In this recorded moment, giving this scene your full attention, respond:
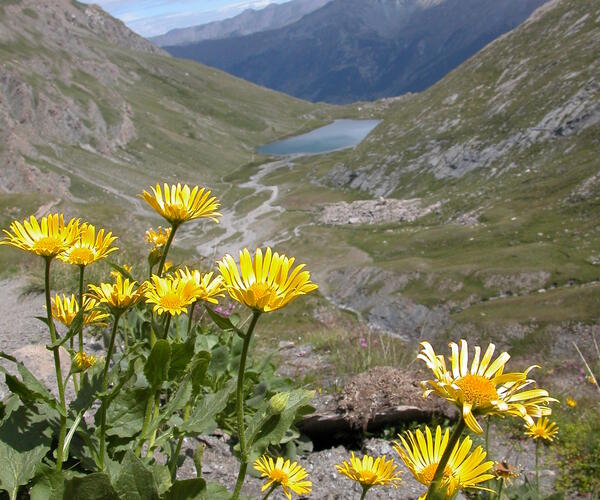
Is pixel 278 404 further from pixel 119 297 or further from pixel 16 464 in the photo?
pixel 16 464

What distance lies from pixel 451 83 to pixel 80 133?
104 meters

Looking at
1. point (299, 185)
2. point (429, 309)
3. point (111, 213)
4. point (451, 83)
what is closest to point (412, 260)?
point (429, 309)

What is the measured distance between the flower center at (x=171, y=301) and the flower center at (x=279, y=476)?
4.08ft

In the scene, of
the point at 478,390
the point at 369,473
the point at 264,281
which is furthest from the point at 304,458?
the point at 478,390

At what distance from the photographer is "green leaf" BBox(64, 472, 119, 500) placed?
249 centimetres

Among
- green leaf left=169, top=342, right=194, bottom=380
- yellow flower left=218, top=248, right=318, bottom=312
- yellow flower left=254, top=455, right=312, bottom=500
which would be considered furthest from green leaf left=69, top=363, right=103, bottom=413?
yellow flower left=218, top=248, right=318, bottom=312

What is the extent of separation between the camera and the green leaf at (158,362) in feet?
9.10

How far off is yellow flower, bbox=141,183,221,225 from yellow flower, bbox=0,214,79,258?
20.9 inches

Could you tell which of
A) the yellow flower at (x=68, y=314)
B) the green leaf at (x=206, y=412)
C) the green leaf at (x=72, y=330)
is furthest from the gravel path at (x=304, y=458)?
the green leaf at (x=206, y=412)

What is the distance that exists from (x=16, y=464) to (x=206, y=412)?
1.17 meters

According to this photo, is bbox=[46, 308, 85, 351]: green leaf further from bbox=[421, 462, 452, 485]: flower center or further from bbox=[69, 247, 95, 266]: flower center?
bbox=[421, 462, 452, 485]: flower center

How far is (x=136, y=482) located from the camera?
2549 millimetres

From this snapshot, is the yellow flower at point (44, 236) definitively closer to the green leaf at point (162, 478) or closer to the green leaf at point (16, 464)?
the green leaf at point (16, 464)

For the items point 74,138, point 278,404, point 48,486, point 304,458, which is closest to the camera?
point 278,404
